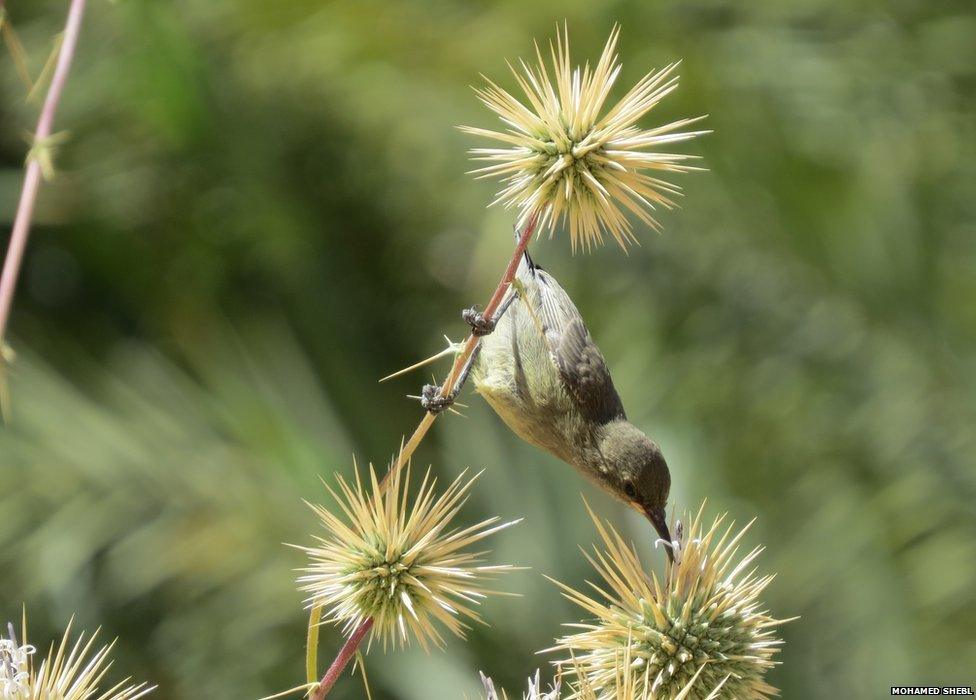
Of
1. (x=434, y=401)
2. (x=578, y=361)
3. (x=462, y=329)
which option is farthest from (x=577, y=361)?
(x=462, y=329)

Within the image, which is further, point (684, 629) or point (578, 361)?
point (578, 361)

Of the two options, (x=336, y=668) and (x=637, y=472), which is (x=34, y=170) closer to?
(x=336, y=668)

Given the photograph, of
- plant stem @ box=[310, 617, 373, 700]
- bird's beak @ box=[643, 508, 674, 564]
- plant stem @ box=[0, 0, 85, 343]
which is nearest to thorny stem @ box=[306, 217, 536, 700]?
plant stem @ box=[310, 617, 373, 700]

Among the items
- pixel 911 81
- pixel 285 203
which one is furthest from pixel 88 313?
pixel 911 81

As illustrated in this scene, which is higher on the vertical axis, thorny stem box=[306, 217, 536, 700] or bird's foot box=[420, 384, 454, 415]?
bird's foot box=[420, 384, 454, 415]

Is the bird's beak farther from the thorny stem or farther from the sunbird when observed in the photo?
the thorny stem

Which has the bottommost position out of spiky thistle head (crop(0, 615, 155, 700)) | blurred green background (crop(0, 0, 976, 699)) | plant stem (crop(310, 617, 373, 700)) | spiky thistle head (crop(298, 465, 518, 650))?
spiky thistle head (crop(0, 615, 155, 700))

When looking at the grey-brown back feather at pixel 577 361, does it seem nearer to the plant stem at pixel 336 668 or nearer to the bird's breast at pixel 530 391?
the bird's breast at pixel 530 391

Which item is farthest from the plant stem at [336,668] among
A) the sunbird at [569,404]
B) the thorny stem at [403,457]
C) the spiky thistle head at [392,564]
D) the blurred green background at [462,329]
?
the blurred green background at [462,329]
